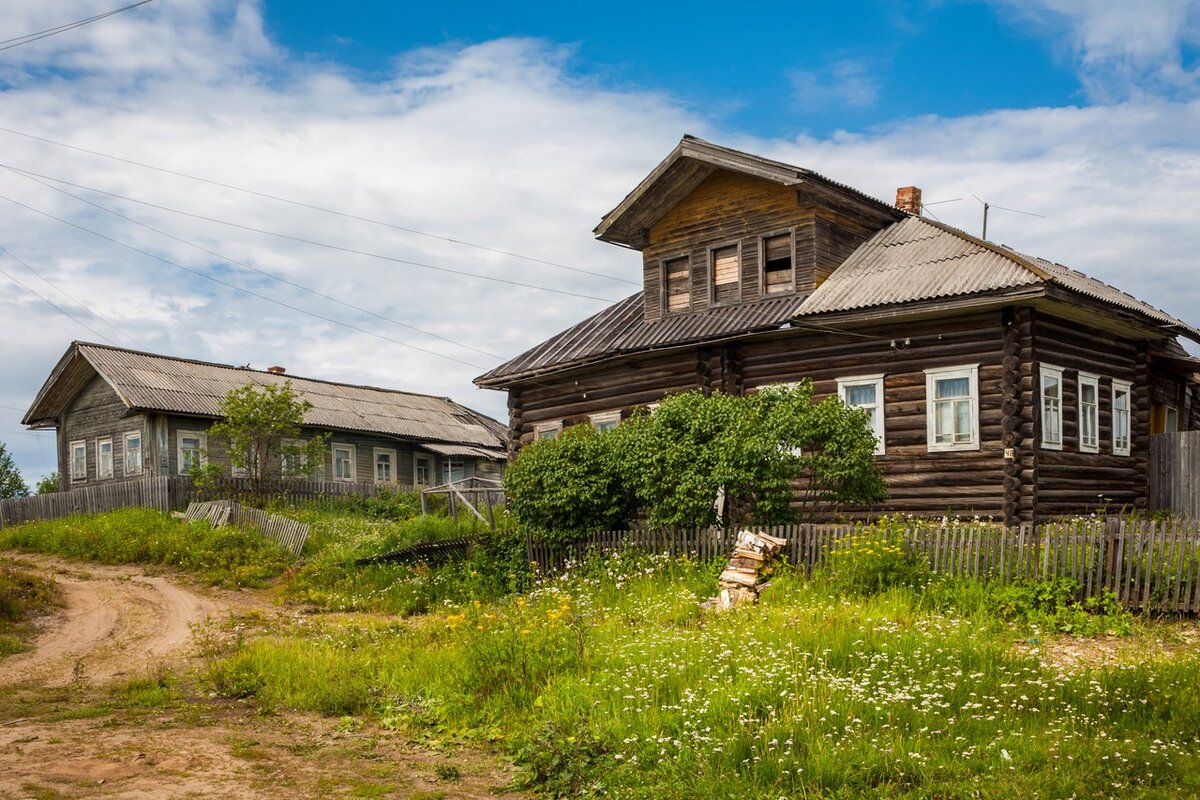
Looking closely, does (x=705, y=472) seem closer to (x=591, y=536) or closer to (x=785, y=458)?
(x=785, y=458)

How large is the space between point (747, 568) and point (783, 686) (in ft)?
20.2

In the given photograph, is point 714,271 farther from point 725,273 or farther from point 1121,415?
Result: point 1121,415

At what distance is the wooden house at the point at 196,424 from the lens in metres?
33.6

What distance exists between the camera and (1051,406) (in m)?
19.5

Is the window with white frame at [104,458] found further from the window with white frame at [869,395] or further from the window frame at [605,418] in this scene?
the window with white frame at [869,395]

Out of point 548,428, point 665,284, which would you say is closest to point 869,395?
point 665,284

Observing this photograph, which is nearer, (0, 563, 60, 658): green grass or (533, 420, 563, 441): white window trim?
(0, 563, 60, 658): green grass

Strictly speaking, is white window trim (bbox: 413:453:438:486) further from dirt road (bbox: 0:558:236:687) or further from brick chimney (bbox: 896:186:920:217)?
brick chimney (bbox: 896:186:920:217)

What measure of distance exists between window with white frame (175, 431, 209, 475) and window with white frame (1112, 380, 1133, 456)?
26.2m

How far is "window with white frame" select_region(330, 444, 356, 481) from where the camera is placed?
38438 millimetres

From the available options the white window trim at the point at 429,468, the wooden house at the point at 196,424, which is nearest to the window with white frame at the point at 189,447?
the wooden house at the point at 196,424

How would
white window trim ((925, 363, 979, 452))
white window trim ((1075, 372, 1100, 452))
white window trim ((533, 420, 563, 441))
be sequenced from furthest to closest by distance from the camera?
white window trim ((533, 420, 563, 441)), white window trim ((1075, 372, 1100, 452)), white window trim ((925, 363, 979, 452))

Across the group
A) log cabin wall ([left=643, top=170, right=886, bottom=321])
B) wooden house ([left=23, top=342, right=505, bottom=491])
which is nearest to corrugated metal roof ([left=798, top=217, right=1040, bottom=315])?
log cabin wall ([left=643, top=170, right=886, bottom=321])

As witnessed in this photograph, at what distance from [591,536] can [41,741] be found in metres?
10.2
